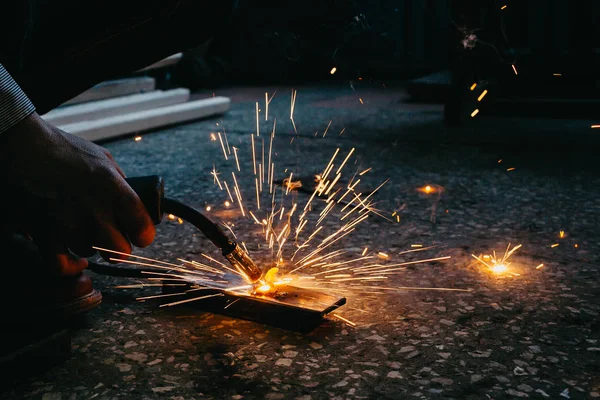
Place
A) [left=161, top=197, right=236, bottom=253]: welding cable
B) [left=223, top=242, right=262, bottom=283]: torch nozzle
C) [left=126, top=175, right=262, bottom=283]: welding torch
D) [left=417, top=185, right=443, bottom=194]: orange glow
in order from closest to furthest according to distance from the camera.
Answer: [left=126, top=175, right=262, bottom=283]: welding torch < [left=161, top=197, right=236, bottom=253]: welding cable < [left=223, top=242, right=262, bottom=283]: torch nozzle < [left=417, top=185, right=443, bottom=194]: orange glow

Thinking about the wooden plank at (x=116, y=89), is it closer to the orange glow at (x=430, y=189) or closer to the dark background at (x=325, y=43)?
the dark background at (x=325, y=43)

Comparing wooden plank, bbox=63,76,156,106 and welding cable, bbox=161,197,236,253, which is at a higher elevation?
wooden plank, bbox=63,76,156,106

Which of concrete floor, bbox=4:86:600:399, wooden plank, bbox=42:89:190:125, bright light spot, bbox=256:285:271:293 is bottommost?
concrete floor, bbox=4:86:600:399

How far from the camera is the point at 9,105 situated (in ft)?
4.33

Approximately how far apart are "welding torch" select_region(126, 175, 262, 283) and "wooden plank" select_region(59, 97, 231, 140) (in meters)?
2.51

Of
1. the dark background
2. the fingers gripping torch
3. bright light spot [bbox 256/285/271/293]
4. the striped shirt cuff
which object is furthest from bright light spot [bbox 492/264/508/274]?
the dark background

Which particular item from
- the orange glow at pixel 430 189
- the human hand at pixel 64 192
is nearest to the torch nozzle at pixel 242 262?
the human hand at pixel 64 192

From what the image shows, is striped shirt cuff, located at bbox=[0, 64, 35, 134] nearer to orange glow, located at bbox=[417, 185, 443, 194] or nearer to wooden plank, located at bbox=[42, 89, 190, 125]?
orange glow, located at bbox=[417, 185, 443, 194]

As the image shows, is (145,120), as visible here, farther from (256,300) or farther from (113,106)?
(256,300)

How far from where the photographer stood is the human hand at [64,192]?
1.32 meters

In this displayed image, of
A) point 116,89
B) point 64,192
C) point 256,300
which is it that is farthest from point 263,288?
point 116,89

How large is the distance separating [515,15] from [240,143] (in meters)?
2.23

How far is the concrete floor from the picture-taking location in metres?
1.51

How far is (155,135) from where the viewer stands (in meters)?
4.57
